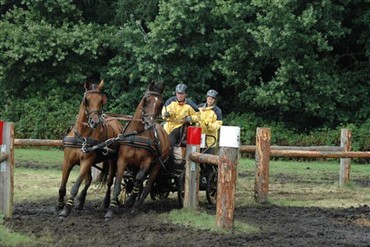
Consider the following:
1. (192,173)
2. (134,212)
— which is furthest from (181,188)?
(134,212)

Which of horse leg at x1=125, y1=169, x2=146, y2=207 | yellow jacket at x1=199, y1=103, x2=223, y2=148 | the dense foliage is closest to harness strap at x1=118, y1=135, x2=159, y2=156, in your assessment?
horse leg at x1=125, y1=169, x2=146, y2=207

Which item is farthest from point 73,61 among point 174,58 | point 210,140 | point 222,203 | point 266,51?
point 222,203

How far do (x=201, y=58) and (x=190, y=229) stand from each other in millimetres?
20393

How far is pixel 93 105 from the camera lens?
11.5 meters

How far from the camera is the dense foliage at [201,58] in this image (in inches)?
1085

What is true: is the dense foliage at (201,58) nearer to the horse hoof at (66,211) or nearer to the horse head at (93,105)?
the horse head at (93,105)

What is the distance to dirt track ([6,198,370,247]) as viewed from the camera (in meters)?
9.27

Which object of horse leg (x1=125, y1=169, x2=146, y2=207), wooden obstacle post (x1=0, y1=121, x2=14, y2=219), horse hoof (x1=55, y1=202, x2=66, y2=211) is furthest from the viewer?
horse leg (x1=125, y1=169, x2=146, y2=207)

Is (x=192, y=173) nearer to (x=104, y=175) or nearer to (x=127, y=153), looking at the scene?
(x=127, y=153)

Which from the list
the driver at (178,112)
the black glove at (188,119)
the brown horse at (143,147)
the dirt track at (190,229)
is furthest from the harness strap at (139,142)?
the driver at (178,112)

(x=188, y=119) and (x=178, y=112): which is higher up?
(x=178, y=112)

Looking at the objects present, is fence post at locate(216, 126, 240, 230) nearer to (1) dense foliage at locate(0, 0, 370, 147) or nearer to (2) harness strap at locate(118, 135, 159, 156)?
(2) harness strap at locate(118, 135, 159, 156)

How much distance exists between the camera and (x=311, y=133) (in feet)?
92.7

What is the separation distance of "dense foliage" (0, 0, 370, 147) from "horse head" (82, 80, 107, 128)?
15.8 m
